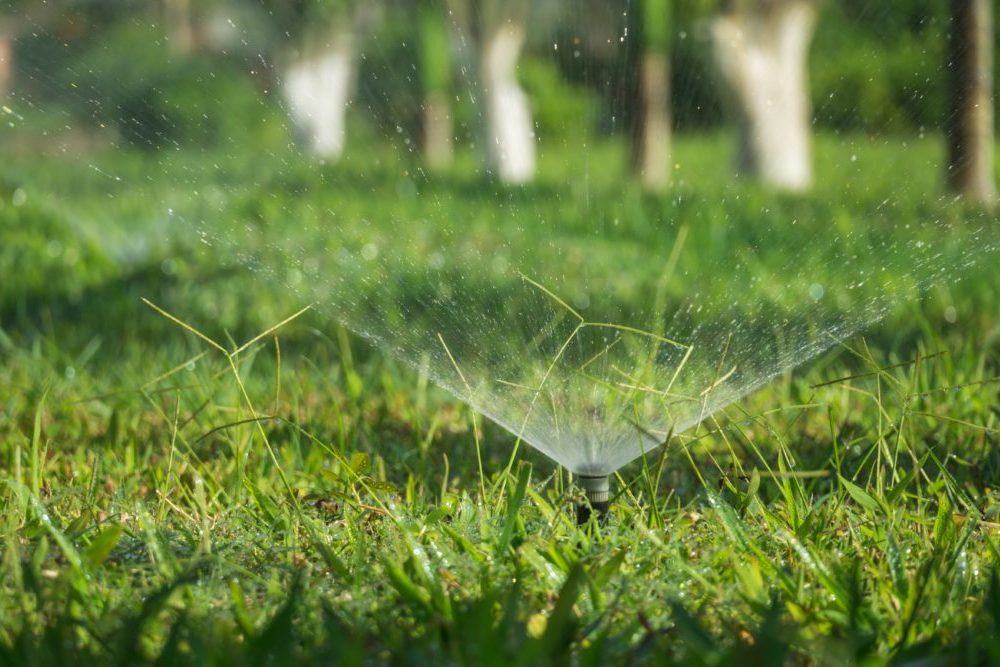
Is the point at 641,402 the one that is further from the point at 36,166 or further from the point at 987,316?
the point at 36,166

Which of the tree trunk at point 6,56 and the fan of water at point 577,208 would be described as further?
the tree trunk at point 6,56

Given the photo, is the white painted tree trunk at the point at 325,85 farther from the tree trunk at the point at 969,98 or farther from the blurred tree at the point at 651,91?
the tree trunk at the point at 969,98

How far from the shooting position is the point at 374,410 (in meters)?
3.05

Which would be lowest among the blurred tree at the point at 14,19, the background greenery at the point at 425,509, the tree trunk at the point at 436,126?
the tree trunk at the point at 436,126

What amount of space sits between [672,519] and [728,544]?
239 millimetres

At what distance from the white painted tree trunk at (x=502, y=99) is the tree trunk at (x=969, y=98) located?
4.66 metres

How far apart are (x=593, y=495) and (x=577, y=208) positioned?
505 centimetres

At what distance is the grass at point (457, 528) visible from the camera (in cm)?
159

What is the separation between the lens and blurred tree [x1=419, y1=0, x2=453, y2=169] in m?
15.6

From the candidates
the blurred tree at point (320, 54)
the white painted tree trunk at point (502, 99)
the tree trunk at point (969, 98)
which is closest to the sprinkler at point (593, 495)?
the tree trunk at point (969, 98)

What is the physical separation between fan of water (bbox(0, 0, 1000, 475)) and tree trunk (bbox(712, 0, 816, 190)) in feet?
0.10

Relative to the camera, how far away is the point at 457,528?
197cm

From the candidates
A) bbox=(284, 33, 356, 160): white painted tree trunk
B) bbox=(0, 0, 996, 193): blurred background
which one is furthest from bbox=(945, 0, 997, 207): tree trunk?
bbox=(284, 33, 356, 160): white painted tree trunk

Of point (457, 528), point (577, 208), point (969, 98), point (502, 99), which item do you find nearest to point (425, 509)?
point (457, 528)
